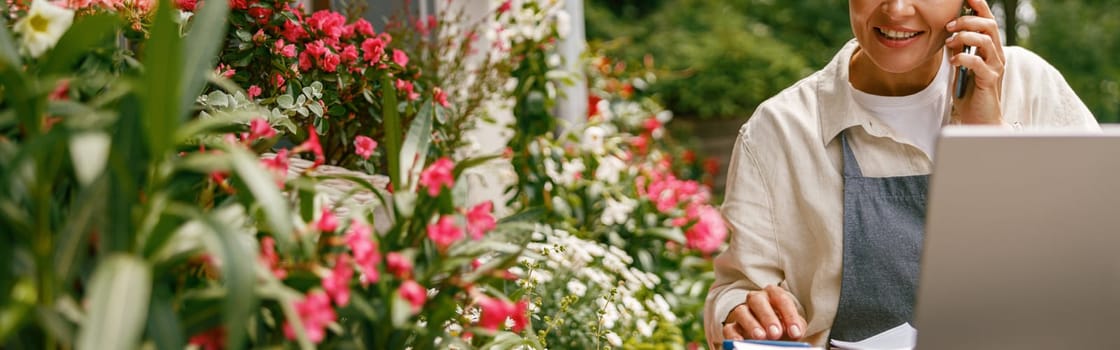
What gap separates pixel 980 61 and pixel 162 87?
3.61ft

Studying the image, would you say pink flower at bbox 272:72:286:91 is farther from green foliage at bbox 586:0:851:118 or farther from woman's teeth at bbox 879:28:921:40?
green foliage at bbox 586:0:851:118

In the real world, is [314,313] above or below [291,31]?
below

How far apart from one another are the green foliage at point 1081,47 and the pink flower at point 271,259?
19.0ft

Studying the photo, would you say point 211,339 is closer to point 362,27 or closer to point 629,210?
point 362,27

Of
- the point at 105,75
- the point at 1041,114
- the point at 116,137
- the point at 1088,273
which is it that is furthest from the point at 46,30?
the point at 1041,114

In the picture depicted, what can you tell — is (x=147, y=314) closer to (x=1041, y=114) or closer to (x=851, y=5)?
(x=851, y=5)

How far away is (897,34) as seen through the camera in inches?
59.2

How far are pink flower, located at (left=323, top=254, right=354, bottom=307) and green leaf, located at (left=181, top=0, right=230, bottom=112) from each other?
0.18m

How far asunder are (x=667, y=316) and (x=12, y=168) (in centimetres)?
158

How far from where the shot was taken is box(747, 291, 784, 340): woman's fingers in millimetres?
1403

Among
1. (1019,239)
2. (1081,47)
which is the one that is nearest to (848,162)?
(1019,239)

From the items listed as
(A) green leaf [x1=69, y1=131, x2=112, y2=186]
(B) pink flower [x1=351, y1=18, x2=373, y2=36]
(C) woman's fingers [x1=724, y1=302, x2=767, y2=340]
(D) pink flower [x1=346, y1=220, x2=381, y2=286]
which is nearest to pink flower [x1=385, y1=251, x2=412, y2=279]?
(D) pink flower [x1=346, y1=220, x2=381, y2=286]

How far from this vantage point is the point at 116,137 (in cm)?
88

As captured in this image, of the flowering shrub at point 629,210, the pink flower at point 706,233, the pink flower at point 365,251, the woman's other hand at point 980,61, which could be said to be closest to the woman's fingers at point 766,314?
the woman's other hand at point 980,61
